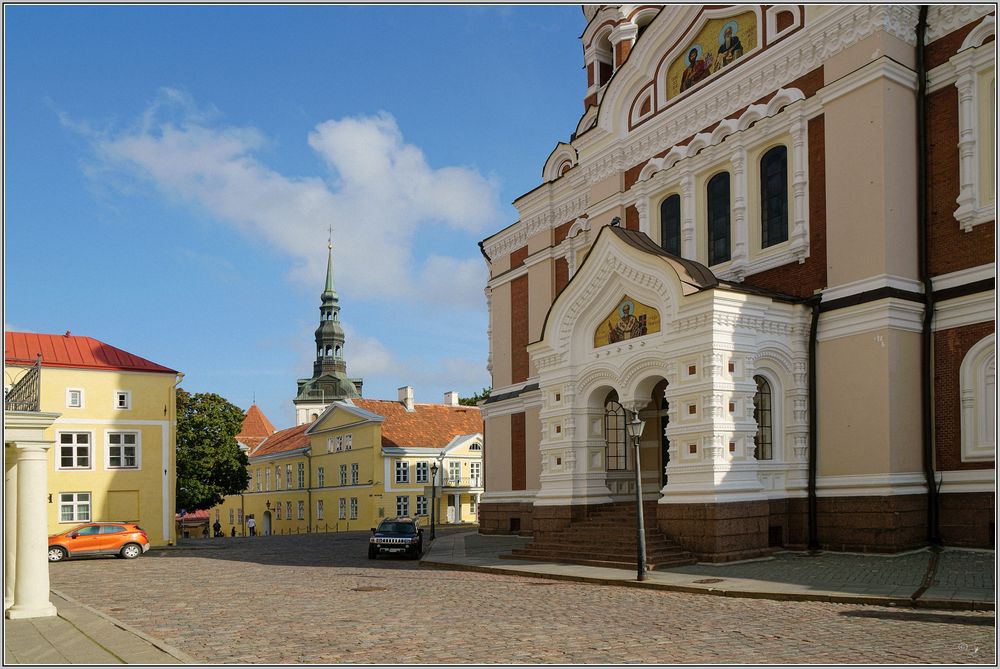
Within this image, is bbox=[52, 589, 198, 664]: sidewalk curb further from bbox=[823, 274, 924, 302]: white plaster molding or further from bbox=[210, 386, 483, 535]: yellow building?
bbox=[210, 386, 483, 535]: yellow building

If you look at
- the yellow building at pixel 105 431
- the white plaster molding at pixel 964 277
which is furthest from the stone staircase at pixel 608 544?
the yellow building at pixel 105 431

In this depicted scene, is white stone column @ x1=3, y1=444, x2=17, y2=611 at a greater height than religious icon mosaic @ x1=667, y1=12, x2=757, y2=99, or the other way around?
religious icon mosaic @ x1=667, y1=12, x2=757, y2=99

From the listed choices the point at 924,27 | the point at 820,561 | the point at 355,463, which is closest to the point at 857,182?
the point at 924,27

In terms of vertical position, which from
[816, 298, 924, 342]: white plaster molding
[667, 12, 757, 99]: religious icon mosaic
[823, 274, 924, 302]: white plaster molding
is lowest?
[816, 298, 924, 342]: white plaster molding

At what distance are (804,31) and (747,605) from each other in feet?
45.0

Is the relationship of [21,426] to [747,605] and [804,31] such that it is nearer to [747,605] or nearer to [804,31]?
[747,605]

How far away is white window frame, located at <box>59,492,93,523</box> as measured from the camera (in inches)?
1390

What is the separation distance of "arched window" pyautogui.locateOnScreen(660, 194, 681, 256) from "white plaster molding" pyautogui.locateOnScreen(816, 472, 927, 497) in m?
8.15

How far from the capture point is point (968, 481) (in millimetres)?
18000

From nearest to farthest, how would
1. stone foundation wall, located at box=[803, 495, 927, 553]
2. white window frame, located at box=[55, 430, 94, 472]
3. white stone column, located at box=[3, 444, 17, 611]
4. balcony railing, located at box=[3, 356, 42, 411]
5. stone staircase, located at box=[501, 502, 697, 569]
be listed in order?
white stone column, located at box=[3, 444, 17, 611] → balcony railing, located at box=[3, 356, 42, 411] → stone foundation wall, located at box=[803, 495, 927, 553] → stone staircase, located at box=[501, 502, 697, 569] → white window frame, located at box=[55, 430, 94, 472]

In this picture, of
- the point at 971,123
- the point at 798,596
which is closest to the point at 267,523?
the point at 971,123

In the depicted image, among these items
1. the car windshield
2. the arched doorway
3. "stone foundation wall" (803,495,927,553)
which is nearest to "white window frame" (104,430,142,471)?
the car windshield

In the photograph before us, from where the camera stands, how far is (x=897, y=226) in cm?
1911

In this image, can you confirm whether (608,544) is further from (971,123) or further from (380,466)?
(380,466)
